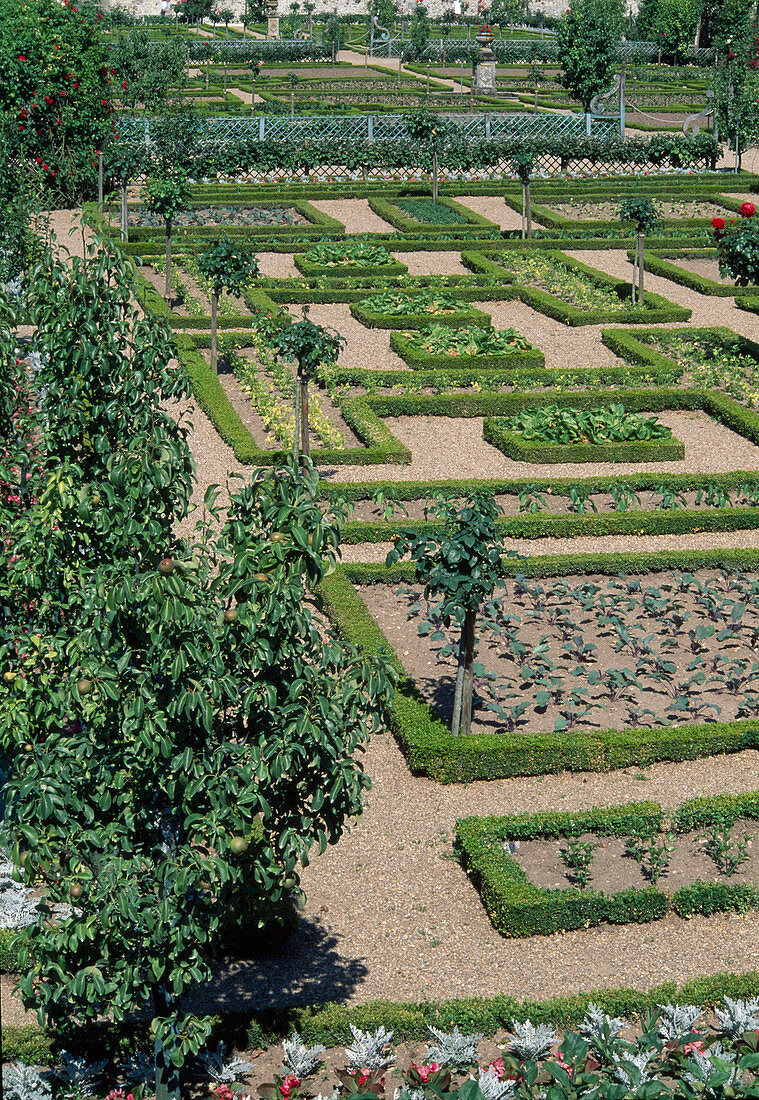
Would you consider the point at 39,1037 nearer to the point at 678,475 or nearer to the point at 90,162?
the point at 678,475

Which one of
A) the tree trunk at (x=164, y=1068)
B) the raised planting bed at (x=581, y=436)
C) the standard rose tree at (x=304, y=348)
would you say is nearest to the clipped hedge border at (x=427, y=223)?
the raised planting bed at (x=581, y=436)

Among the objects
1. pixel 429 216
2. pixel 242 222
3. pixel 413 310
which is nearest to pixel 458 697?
pixel 413 310

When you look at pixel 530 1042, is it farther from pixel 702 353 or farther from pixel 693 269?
pixel 693 269

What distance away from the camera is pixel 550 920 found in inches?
341

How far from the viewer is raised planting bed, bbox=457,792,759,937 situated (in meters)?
8.70

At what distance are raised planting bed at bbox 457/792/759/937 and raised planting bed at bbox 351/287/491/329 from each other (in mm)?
12359

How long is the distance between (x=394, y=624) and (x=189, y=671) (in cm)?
645

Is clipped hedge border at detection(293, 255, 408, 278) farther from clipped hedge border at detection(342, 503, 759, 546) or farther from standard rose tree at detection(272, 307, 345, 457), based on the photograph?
clipped hedge border at detection(342, 503, 759, 546)

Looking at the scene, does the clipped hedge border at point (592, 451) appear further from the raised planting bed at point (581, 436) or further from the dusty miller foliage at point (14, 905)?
the dusty miller foliage at point (14, 905)

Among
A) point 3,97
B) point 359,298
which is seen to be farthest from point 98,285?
point 3,97

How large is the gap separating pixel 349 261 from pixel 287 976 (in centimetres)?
1841

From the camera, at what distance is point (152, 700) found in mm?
5945

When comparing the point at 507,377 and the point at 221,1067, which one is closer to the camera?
the point at 221,1067

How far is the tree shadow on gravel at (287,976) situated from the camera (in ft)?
25.9
